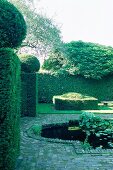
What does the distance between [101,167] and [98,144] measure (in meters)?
2.97

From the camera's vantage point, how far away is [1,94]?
5.70 metres

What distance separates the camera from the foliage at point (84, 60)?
25.3 meters

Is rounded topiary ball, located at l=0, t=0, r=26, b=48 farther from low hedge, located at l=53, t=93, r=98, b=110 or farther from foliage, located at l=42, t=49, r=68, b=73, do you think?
foliage, located at l=42, t=49, r=68, b=73

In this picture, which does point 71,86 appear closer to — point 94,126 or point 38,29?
point 38,29

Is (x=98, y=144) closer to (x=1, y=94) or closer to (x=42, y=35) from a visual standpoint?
(x=1, y=94)

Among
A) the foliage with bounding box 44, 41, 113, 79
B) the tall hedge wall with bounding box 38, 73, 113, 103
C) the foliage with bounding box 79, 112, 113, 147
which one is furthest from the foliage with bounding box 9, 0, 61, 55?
the foliage with bounding box 79, 112, 113, 147

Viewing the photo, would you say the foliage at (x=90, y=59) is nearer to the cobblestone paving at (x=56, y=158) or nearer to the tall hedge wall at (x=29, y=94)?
the tall hedge wall at (x=29, y=94)

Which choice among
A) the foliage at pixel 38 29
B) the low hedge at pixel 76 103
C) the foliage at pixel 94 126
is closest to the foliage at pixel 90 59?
the foliage at pixel 38 29

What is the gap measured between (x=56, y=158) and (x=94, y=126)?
497cm

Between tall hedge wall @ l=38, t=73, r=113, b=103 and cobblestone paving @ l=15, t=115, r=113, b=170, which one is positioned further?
tall hedge wall @ l=38, t=73, r=113, b=103

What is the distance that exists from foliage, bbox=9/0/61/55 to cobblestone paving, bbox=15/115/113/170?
54.3 ft

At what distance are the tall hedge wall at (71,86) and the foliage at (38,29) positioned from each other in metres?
2.84

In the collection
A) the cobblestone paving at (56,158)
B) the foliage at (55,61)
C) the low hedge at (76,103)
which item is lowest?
the cobblestone paving at (56,158)

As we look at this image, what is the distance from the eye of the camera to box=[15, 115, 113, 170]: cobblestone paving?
6922 millimetres
